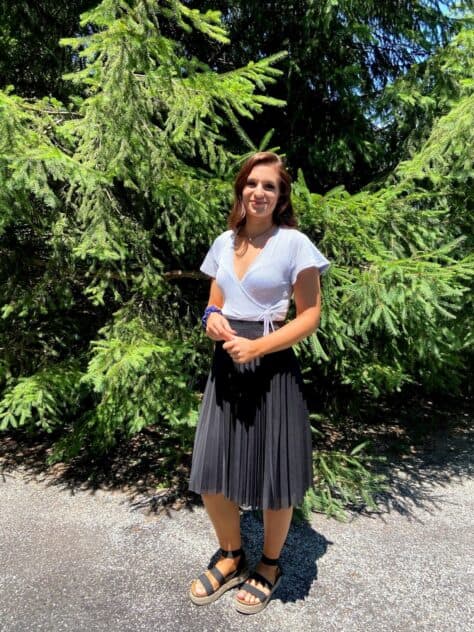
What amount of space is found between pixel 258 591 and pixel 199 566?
1.45 feet

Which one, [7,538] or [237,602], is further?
[7,538]

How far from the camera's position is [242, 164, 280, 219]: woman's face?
1.91m

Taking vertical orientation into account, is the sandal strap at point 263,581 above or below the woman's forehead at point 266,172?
below

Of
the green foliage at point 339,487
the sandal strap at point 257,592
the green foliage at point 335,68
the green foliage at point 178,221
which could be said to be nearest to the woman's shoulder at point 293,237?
the green foliage at point 178,221

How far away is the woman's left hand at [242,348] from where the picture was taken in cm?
182

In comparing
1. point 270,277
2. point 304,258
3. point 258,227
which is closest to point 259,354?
point 270,277

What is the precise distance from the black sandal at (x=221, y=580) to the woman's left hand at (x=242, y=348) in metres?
1.17

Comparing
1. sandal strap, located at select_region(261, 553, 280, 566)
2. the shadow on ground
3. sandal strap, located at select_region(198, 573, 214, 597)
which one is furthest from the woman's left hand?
the shadow on ground

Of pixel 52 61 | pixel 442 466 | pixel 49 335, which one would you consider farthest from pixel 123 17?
pixel 442 466

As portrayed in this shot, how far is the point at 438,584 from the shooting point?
243 centimetres

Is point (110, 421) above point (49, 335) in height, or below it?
below

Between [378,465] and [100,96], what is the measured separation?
11.1 feet

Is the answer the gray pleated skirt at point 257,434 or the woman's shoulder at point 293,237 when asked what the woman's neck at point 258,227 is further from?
the gray pleated skirt at point 257,434

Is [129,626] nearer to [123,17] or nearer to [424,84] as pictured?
[123,17]
